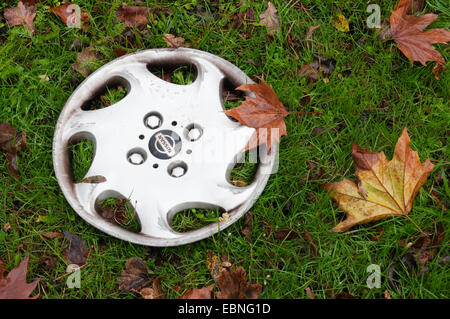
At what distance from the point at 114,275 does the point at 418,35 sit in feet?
6.37

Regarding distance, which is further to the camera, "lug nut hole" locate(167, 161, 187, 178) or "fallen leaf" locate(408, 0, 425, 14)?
"fallen leaf" locate(408, 0, 425, 14)

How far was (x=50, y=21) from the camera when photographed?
239cm

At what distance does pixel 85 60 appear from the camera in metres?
2.32

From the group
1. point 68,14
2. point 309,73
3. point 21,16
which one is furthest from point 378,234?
point 21,16

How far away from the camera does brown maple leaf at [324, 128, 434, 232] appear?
1.96m

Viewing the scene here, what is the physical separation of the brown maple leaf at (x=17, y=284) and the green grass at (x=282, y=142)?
9 cm

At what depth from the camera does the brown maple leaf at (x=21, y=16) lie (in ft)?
7.83

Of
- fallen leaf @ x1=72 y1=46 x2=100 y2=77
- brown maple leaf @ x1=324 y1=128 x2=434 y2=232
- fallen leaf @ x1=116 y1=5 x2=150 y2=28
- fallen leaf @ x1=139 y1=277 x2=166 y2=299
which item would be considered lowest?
fallen leaf @ x1=139 y1=277 x2=166 y2=299

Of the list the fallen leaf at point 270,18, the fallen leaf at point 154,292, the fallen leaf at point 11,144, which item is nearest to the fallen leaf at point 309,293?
the fallen leaf at point 154,292

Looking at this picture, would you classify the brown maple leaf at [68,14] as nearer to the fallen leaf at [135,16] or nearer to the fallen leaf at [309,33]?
the fallen leaf at [135,16]

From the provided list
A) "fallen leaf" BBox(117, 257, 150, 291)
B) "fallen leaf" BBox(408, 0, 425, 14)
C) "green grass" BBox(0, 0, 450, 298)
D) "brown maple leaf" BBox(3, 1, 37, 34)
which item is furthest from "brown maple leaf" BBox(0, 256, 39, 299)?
"fallen leaf" BBox(408, 0, 425, 14)

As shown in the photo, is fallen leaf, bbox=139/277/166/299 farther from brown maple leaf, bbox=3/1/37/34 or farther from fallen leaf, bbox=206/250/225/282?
brown maple leaf, bbox=3/1/37/34

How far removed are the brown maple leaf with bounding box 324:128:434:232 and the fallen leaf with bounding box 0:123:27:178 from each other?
1.59 meters

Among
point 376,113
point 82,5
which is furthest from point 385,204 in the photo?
point 82,5
